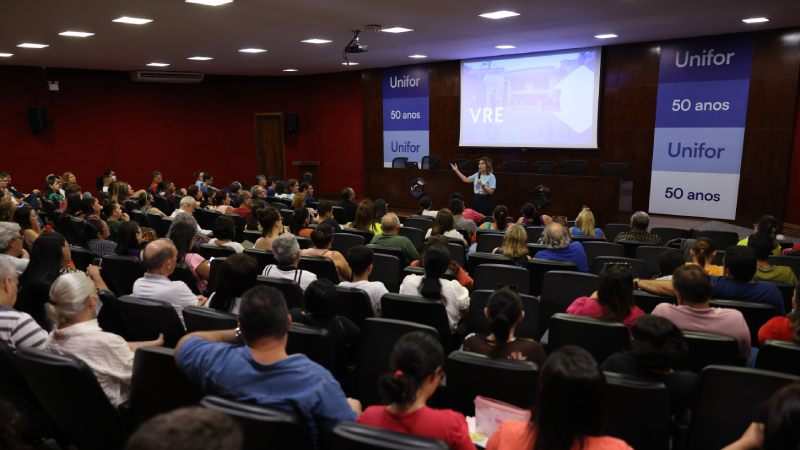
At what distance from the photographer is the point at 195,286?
3934 millimetres

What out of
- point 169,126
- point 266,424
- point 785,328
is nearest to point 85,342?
point 266,424

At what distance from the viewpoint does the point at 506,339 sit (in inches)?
95.0

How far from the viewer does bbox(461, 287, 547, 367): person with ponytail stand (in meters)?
2.35

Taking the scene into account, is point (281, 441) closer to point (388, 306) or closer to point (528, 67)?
point (388, 306)

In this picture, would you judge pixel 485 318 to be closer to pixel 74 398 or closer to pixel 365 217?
pixel 74 398

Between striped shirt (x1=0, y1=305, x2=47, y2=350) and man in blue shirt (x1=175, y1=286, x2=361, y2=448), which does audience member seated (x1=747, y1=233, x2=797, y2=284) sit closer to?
man in blue shirt (x1=175, y1=286, x2=361, y2=448)

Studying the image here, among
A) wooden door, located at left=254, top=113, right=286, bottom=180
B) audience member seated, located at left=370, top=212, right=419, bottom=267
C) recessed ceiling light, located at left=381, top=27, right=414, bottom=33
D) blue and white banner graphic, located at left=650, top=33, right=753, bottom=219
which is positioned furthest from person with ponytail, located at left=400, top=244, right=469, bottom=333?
wooden door, located at left=254, top=113, right=286, bottom=180

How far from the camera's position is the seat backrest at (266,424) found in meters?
1.62

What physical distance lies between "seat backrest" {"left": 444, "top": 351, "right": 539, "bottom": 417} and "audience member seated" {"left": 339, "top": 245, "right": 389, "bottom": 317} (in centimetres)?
115

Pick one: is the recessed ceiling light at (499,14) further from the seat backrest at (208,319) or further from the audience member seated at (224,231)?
the seat backrest at (208,319)

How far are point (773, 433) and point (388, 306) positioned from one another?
209 centimetres

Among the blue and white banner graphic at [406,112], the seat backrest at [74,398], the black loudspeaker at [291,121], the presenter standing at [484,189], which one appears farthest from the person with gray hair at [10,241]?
the black loudspeaker at [291,121]

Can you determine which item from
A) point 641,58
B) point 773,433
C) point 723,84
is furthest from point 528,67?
point 773,433

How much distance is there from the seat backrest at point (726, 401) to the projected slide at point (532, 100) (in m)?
8.84
